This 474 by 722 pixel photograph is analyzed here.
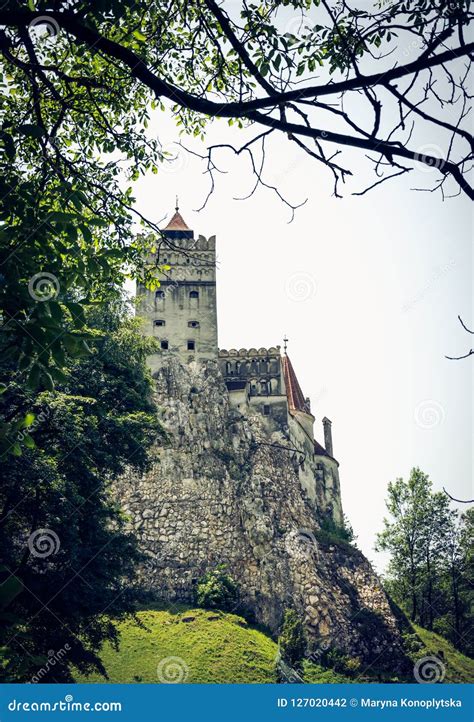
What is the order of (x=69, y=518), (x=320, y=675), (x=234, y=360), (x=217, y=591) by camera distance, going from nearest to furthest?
(x=69, y=518)
(x=320, y=675)
(x=217, y=591)
(x=234, y=360)

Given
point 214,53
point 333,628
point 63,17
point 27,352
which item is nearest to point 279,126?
point 63,17

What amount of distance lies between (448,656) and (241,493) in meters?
12.3

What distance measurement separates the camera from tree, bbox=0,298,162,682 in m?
17.3

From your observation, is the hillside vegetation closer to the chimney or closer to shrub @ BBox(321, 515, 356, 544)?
shrub @ BBox(321, 515, 356, 544)

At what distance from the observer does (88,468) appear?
2033cm

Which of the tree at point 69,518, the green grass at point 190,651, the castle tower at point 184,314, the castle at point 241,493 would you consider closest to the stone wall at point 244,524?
the castle at point 241,493

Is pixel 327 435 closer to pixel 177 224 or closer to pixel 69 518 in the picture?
pixel 177 224

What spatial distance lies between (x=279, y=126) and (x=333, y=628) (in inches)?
1195

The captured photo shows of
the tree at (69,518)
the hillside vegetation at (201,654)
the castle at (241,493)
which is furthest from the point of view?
the castle at (241,493)

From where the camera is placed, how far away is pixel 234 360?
146 ft

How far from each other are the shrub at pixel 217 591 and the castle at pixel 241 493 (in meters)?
0.58

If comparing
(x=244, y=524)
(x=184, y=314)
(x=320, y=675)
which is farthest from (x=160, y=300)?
(x=320, y=675)

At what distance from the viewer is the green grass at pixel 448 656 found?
1189 inches

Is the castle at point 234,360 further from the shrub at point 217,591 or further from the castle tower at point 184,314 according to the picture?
the shrub at point 217,591
